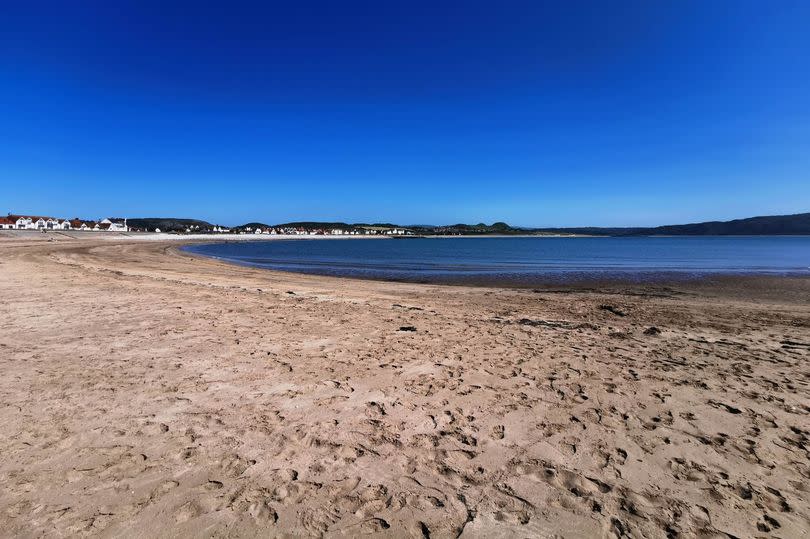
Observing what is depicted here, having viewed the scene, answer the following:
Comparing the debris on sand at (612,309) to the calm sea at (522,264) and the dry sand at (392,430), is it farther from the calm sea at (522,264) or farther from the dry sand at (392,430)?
the calm sea at (522,264)

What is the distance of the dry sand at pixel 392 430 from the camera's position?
3100 mm

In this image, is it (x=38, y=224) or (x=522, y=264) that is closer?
(x=522, y=264)

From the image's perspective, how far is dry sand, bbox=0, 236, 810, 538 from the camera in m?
3.10

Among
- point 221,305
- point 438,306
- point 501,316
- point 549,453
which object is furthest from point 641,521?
point 221,305

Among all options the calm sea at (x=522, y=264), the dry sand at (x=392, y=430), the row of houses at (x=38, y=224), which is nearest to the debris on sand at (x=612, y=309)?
the dry sand at (x=392, y=430)

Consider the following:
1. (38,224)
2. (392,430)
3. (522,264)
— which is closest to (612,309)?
(392,430)

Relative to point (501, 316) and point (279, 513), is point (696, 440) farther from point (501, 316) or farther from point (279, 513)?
point (501, 316)

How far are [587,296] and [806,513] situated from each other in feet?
43.5

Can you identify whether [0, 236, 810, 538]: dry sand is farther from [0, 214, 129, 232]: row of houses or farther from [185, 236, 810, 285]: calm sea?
[0, 214, 129, 232]: row of houses

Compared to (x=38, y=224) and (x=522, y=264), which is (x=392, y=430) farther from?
(x=38, y=224)

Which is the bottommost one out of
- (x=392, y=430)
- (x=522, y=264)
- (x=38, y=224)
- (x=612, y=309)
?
(x=522, y=264)

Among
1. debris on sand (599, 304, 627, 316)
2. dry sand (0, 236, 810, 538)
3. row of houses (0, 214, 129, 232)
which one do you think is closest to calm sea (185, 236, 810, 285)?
debris on sand (599, 304, 627, 316)

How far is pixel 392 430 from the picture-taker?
4379mm

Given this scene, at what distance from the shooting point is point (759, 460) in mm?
Answer: 3953
